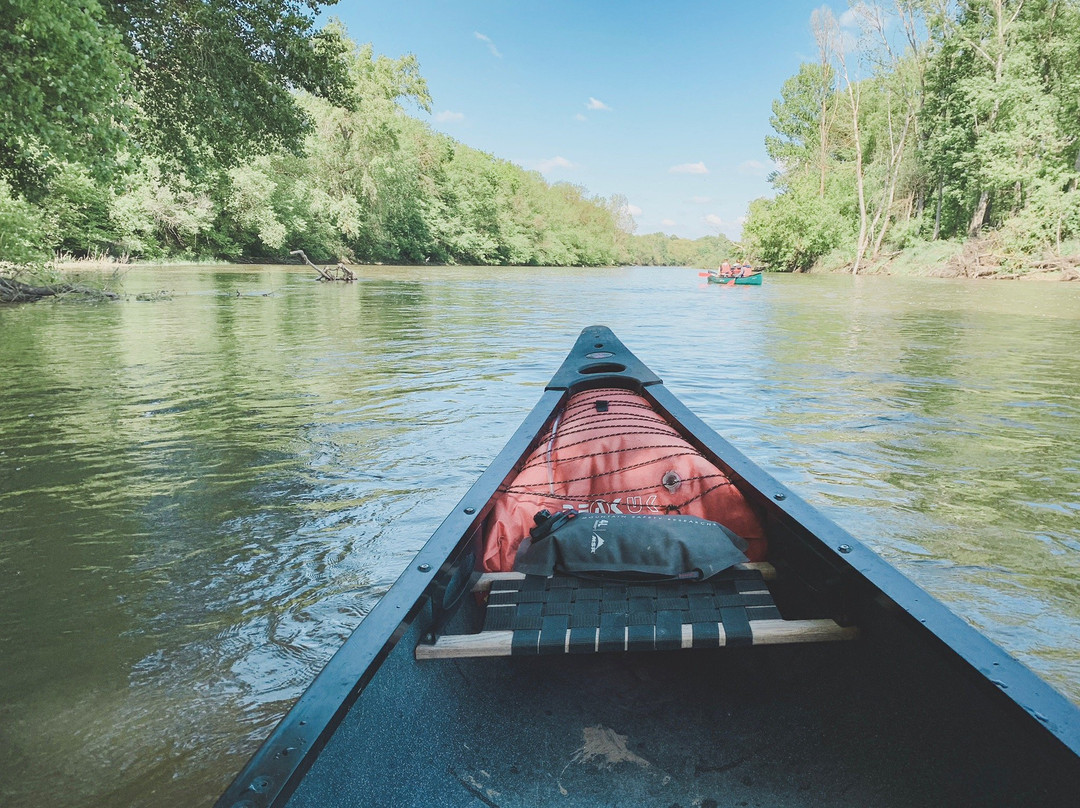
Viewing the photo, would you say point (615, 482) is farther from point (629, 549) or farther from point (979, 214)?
point (979, 214)

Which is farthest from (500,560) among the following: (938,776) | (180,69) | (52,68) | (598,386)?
(180,69)

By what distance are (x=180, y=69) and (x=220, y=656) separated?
8464 mm

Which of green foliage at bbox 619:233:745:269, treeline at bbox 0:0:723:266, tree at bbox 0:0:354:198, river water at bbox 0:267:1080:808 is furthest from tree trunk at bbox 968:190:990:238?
green foliage at bbox 619:233:745:269

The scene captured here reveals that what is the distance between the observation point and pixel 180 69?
8.29 meters

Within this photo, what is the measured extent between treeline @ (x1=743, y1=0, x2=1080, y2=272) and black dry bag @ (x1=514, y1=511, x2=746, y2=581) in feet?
96.4

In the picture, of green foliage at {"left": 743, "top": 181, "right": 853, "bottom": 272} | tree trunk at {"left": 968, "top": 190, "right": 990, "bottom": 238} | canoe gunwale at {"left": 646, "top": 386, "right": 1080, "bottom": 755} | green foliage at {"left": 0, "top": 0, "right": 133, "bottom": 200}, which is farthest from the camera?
green foliage at {"left": 743, "top": 181, "right": 853, "bottom": 272}

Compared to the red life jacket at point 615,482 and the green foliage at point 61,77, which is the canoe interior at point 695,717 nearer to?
the red life jacket at point 615,482

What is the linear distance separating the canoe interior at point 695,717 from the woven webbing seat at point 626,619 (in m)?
0.11

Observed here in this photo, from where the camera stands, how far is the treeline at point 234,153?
4.93 meters

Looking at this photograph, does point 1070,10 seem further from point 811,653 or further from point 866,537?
point 811,653

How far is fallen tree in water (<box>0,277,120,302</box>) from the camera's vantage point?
12.9 m

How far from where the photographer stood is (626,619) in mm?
1869

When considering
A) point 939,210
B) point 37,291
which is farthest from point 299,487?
point 939,210

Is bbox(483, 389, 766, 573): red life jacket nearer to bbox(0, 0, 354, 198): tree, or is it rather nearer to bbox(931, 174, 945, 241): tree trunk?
bbox(0, 0, 354, 198): tree
